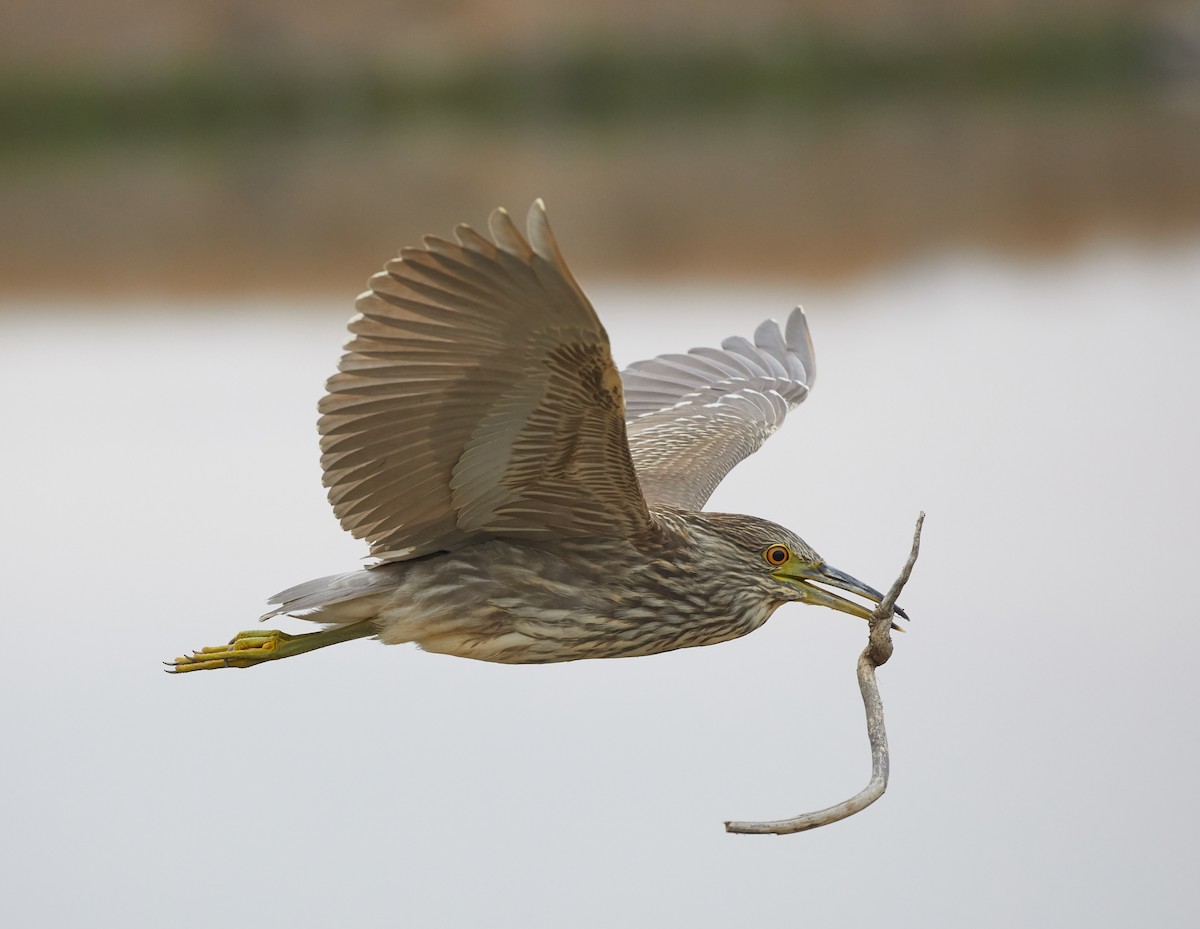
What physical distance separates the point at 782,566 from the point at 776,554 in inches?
1.8

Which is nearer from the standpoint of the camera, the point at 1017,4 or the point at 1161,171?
the point at 1161,171

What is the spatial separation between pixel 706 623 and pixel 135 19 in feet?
65.6

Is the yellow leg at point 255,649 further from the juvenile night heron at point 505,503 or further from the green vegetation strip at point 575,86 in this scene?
the green vegetation strip at point 575,86

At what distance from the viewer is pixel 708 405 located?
775cm

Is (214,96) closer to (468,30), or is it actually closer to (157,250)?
(468,30)

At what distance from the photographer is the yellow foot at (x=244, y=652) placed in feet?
19.2

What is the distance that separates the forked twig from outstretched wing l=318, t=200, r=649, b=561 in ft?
2.52

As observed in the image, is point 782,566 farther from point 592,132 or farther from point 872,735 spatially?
point 592,132

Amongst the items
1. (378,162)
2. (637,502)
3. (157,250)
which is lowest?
(637,502)

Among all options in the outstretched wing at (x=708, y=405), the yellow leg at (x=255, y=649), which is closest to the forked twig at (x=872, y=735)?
the outstretched wing at (x=708, y=405)

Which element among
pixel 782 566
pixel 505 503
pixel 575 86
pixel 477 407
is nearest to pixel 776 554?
pixel 782 566

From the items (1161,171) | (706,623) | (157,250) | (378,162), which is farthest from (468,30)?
(706,623)

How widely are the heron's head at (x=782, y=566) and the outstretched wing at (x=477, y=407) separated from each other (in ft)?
1.28

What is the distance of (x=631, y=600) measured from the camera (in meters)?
5.71
